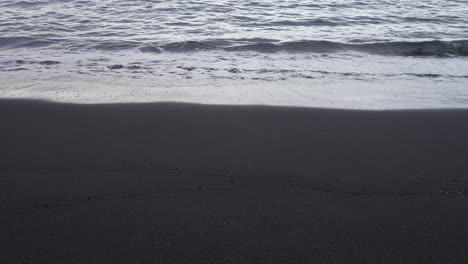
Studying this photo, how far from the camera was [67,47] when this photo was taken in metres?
9.38

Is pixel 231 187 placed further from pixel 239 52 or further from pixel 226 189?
pixel 239 52

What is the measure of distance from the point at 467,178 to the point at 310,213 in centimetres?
162

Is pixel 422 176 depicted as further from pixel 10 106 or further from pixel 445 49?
pixel 445 49

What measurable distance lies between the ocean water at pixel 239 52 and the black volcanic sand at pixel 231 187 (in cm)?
100

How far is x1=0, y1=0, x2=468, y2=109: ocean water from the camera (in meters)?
6.20

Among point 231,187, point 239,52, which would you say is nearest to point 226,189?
point 231,187

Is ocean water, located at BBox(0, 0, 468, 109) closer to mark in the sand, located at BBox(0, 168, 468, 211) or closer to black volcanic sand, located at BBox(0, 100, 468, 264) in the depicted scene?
black volcanic sand, located at BBox(0, 100, 468, 264)

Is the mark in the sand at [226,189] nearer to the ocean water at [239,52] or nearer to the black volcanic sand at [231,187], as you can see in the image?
the black volcanic sand at [231,187]

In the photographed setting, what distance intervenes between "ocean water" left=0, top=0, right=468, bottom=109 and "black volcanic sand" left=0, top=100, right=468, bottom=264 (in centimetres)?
100

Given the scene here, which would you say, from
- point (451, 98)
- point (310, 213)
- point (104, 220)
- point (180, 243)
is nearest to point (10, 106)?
point (104, 220)

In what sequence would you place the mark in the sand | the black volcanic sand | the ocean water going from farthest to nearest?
the ocean water → the mark in the sand → the black volcanic sand

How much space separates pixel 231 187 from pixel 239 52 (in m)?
6.02

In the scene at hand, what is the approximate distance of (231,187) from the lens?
3432 millimetres

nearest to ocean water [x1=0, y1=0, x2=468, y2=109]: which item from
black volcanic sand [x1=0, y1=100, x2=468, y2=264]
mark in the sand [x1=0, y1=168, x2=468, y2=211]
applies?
black volcanic sand [x1=0, y1=100, x2=468, y2=264]
